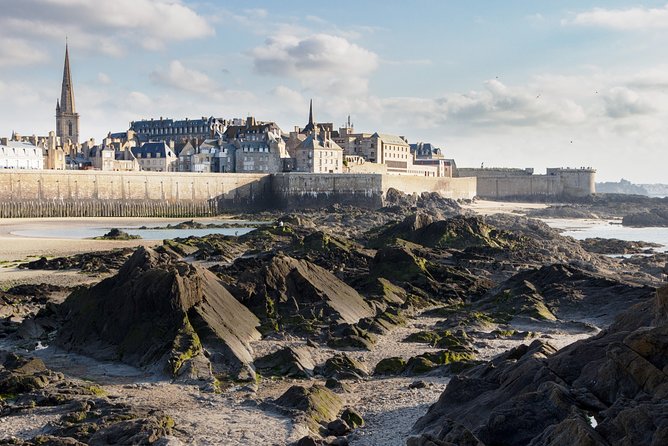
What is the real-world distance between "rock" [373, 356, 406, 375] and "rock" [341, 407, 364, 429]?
342 cm

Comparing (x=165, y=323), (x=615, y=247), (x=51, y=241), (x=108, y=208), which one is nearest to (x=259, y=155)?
(x=108, y=208)

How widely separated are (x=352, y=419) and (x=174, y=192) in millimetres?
59962

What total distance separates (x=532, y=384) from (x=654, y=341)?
184 cm

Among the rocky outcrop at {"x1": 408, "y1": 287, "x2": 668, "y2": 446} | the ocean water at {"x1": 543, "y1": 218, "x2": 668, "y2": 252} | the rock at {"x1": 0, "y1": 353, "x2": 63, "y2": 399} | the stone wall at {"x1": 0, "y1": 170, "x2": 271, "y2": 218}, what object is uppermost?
the stone wall at {"x1": 0, "y1": 170, "x2": 271, "y2": 218}

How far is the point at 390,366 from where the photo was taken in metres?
16.1

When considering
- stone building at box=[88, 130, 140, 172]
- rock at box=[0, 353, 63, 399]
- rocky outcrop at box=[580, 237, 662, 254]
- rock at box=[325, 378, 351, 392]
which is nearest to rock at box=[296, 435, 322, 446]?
rock at box=[325, 378, 351, 392]

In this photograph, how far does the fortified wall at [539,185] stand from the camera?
11388 cm

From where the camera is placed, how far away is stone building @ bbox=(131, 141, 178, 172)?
299 feet

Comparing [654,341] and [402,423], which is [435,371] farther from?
[654,341]

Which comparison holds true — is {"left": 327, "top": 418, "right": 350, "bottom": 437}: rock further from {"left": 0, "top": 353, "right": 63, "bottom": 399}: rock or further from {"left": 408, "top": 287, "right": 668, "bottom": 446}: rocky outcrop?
{"left": 0, "top": 353, "right": 63, "bottom": 399}: rock

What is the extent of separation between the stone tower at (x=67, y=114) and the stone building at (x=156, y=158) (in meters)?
29.8

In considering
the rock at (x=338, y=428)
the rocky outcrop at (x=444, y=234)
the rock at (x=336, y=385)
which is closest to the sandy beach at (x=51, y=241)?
the rocky outcrop at (x=444, y=234)

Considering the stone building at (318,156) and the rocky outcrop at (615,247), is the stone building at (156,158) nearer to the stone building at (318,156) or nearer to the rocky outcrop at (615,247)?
the stone building at (318,156)

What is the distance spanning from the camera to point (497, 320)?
21344 mm
